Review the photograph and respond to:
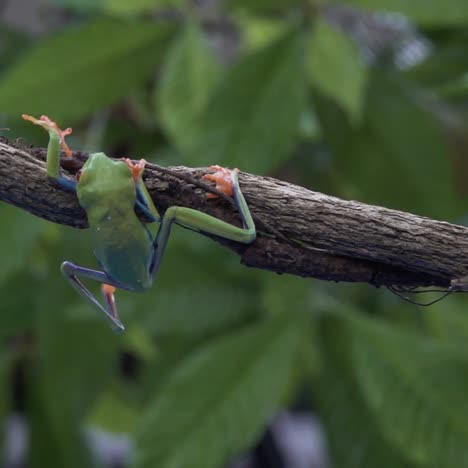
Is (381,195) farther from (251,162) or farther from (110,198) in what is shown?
(110,198)

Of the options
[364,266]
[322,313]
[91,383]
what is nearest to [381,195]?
[322,313]

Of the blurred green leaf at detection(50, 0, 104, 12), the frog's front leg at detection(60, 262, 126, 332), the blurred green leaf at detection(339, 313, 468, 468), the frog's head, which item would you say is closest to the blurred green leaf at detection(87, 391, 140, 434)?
the blurred green leaf at detection(339, 313, 468, 468)

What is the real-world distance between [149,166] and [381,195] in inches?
27.8

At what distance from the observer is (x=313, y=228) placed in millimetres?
439

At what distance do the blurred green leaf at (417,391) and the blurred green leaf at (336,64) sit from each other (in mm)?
283

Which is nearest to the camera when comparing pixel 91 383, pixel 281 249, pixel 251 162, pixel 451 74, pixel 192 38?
pixel 281 249

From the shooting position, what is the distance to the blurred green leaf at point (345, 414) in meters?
1.15

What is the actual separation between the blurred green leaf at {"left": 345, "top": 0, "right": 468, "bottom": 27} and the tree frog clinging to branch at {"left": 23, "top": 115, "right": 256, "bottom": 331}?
0.64m

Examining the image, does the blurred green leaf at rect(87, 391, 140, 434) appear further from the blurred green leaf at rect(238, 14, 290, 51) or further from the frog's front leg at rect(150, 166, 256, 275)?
the frog's front leg at rect(150, 166, 256, 275)

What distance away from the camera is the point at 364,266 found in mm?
458

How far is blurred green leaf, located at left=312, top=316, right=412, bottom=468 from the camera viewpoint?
3.77 feet

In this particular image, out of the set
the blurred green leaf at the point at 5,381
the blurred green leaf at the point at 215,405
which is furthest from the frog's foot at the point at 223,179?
the blurred green leaf at the point at 5,381

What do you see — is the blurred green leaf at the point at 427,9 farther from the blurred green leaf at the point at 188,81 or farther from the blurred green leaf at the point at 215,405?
the blurred green leaf at the point at 215,405

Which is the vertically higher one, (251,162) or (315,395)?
(251,162)
